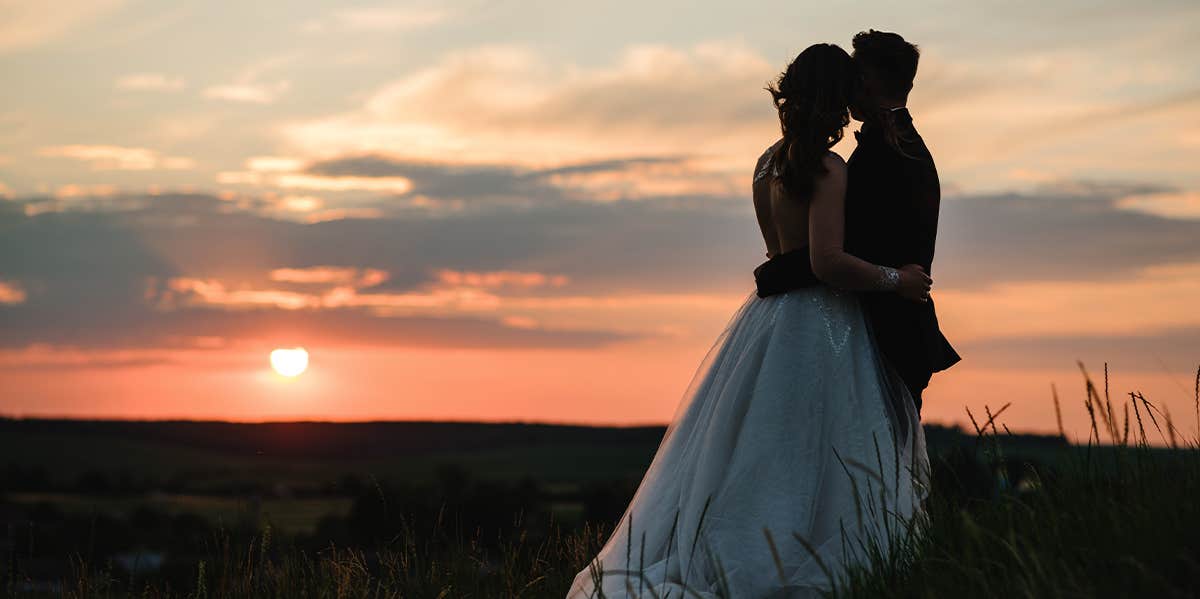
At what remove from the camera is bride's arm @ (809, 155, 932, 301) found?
233 inches

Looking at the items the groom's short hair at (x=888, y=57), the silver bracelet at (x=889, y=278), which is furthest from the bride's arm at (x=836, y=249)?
the groom's short hair at (x=888, y=57)

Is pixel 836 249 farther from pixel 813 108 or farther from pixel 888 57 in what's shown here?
pixel 888 57

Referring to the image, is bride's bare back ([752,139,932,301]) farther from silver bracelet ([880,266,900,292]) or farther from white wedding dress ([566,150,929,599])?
white wedding dress ([566,150,929,599])

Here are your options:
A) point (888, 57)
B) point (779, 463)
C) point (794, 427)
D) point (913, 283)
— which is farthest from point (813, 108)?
point (779, 463)

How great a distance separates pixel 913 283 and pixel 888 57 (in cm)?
127

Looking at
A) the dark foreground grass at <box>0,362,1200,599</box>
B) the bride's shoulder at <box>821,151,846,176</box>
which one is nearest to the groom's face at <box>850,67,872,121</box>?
the bride's shoulder at <box>821,151,846,176</box>

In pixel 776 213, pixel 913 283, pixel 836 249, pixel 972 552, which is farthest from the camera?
pixel 776 213

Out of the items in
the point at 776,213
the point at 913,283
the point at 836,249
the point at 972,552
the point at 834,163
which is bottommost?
the point at 972,552

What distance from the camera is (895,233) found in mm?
6152

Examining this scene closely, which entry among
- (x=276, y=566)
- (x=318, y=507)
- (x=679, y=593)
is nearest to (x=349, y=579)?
(x=276, y=566)

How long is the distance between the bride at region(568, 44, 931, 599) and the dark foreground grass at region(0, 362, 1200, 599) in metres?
0.21

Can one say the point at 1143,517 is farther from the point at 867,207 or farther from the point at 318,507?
the point at 318,507

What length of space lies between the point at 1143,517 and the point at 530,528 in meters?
4.81

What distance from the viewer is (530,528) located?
8281 mm
